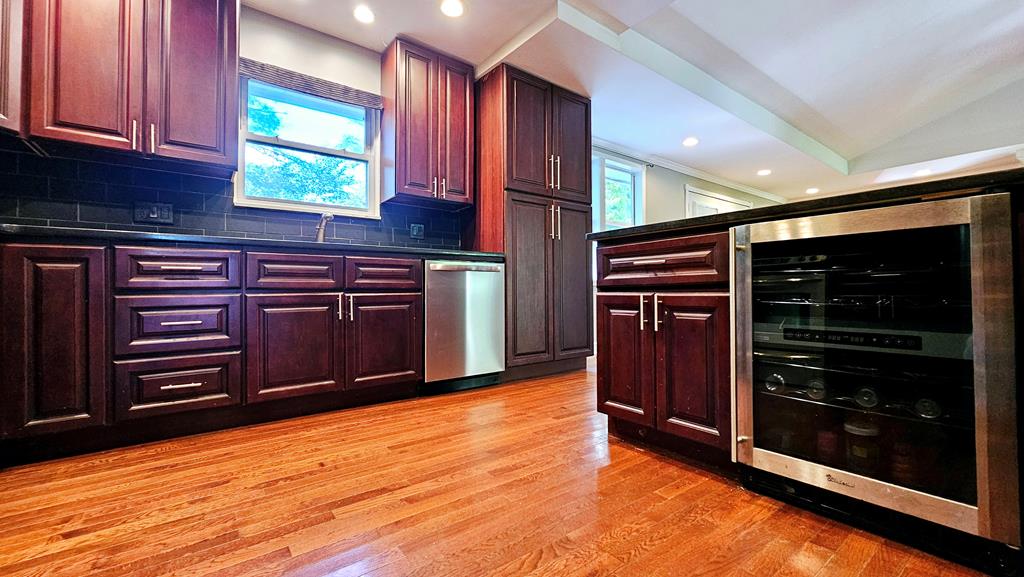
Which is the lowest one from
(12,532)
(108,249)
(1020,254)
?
(12,532)

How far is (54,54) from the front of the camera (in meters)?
1.76

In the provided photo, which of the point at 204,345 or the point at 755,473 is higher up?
the point at 204,345

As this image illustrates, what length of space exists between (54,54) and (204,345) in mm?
1468

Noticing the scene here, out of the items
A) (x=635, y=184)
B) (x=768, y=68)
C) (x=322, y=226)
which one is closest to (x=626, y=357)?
(x=322, y=226)

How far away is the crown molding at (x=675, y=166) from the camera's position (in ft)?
15.0

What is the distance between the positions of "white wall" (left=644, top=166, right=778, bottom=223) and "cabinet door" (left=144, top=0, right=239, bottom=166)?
170 inches

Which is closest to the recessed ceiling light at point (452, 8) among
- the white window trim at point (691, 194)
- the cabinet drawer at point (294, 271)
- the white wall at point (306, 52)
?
the white wall at point (306, 52)

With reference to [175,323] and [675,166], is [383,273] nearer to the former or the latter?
[175,323]

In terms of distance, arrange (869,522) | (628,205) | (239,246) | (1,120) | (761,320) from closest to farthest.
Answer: (869,522) < (761,320) < (1,120) < (239,246) < (628,205)

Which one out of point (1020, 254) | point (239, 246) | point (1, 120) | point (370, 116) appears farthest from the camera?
point (370, 116)

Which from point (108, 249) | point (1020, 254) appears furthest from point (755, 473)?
point (108, 249)

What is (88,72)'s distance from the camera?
6.03 feet

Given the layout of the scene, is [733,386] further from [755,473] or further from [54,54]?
[54,54]

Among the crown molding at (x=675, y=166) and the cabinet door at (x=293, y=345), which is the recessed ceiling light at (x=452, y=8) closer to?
the cabinet door at (x=293, y=345)
